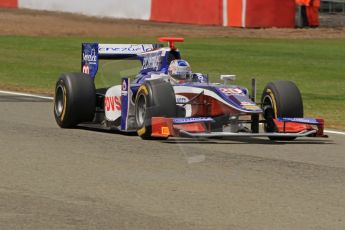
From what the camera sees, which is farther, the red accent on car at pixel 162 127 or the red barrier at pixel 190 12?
the red barrier at pixel 190 12

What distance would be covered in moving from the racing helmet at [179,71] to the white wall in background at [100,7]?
91.6 ft

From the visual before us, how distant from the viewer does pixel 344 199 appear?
7953 mm

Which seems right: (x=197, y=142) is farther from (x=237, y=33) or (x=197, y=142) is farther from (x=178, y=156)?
(x=237, y=33)

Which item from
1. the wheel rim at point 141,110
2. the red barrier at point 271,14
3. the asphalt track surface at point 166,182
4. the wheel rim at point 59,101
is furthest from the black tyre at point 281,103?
the red barrier at point 271,14

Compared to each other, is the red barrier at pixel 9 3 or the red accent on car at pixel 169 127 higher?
the red barrier at pixel 9 3

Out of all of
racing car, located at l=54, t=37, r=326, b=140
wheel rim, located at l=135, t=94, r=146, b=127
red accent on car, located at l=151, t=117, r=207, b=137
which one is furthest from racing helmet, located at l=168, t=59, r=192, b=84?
red accent on car, located at l=151, t=117, r=207, b=137

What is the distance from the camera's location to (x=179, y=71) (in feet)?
39.2

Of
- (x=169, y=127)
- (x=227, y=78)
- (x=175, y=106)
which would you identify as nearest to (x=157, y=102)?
(x=175, y=106)

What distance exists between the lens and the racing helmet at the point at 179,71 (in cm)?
1194

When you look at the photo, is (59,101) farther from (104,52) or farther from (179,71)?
(179,71)

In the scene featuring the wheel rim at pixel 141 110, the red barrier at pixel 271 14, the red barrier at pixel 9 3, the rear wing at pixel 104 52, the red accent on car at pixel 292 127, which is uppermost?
the red barrier at pixel 9 3

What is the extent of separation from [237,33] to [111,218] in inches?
1162

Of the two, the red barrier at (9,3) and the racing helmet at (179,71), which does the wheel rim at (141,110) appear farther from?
the red barrier at (9,3)

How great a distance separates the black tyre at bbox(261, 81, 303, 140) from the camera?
1152 centimetres
